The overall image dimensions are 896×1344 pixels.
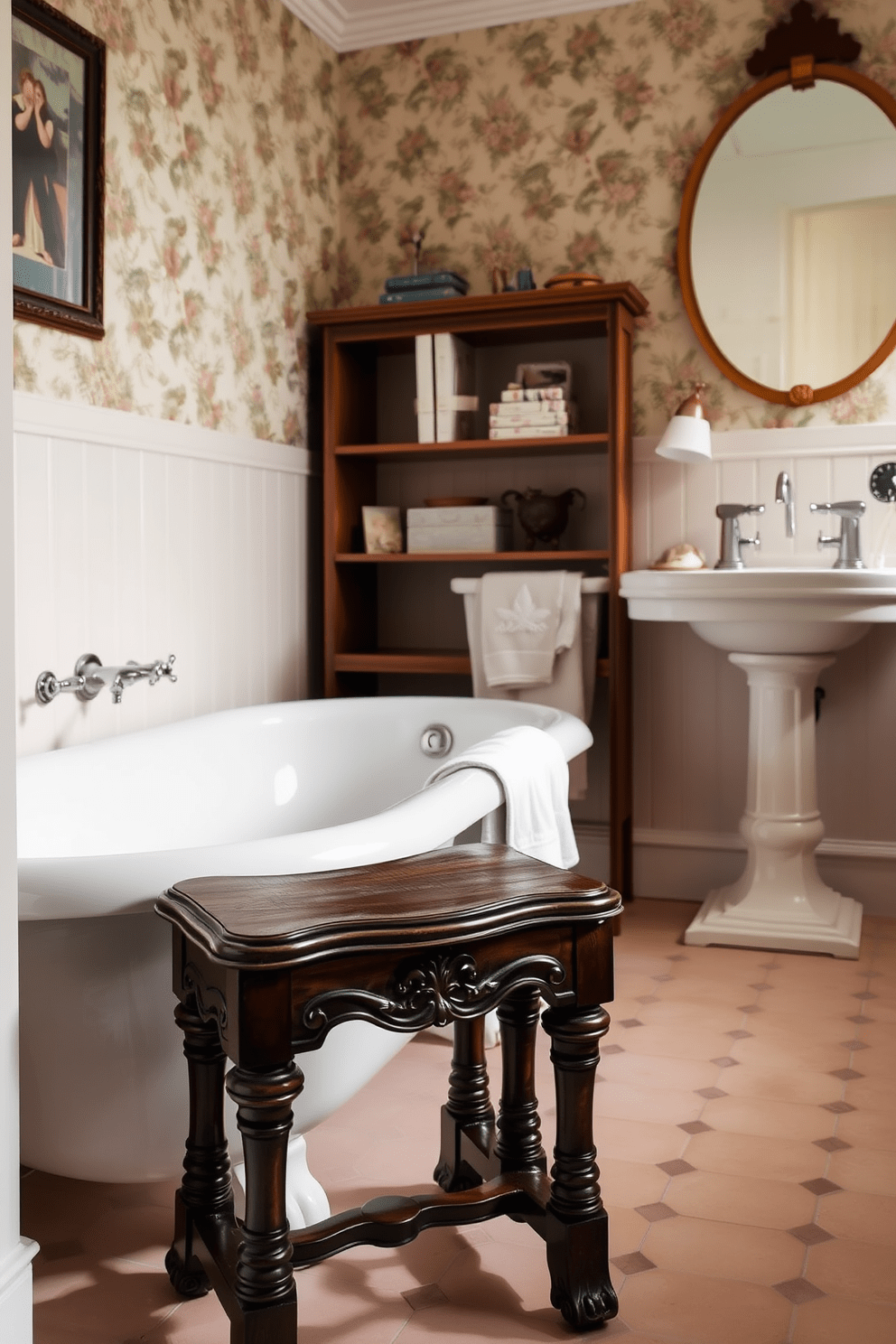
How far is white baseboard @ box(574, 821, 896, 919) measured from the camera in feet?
10.7

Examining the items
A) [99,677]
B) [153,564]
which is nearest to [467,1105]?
[99,677]

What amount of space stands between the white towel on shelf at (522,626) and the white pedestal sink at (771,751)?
22 cm

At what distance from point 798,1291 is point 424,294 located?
104 inches

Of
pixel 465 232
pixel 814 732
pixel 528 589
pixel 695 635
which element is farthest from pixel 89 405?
pixel 814 732

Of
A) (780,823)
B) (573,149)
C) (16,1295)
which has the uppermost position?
(573,149)

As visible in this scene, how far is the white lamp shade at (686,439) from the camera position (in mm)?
3102

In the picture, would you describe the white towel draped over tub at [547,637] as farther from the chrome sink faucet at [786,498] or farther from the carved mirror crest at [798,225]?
the carved mirror crest at [798,225]

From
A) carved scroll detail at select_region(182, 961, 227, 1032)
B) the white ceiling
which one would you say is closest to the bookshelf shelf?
the white ceiling

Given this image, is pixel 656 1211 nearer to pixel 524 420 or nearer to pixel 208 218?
pixel 524 420

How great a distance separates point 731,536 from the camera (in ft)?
10.5

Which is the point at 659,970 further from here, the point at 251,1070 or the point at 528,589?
the point at 251,1070

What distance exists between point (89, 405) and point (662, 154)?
1.82 metres

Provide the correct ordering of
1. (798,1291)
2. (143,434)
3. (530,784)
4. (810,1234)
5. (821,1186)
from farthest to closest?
1. (143,434)
2. (530,784)
3. (821,1186)
4. (810,1234)
5. (798,1291)

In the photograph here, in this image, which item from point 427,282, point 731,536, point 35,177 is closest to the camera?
point 35,177
